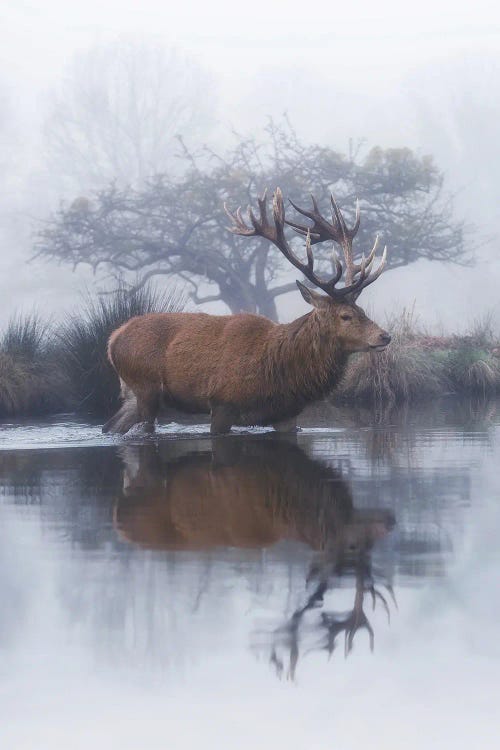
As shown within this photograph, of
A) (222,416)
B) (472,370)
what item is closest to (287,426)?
(222,416)

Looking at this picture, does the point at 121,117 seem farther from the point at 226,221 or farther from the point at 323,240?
the point at 323,240

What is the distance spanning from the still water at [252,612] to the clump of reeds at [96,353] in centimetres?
948

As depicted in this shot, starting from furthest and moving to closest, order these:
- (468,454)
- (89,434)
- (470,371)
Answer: (470,371)
(89,434)
(468,454)

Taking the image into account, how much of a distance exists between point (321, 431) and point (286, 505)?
662 centimetres

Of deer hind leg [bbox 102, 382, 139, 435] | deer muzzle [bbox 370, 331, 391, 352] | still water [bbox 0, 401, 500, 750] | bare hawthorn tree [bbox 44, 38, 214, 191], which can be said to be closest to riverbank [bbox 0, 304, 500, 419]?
deer hind leg [bbox 102, 382, 139, 435]

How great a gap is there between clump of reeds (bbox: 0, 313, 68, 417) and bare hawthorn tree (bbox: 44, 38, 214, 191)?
58234mm

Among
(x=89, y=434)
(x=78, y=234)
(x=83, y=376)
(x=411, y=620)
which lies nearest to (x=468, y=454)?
(x=89, y=434)

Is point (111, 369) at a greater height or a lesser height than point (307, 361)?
greater

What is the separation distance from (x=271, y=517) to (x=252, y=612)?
2.35 metres

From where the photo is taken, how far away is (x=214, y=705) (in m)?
4.01

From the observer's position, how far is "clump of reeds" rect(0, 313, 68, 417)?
64.6ft

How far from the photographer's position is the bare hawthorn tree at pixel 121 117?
81562 millimetres

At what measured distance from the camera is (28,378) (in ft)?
66.9

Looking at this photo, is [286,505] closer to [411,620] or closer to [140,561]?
[140,561]
